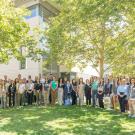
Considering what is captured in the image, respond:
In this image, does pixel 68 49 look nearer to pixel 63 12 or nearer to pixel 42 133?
pixel 63 12

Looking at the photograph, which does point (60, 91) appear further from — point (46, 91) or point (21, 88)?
point (21, 88)

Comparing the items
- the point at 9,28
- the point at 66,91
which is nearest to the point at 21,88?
the point at 66,91

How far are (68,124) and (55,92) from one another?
844 centimetres

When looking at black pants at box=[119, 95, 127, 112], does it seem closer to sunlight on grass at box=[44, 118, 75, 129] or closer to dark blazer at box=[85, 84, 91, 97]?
dark blazer at box=[85, 84, 91, 97]

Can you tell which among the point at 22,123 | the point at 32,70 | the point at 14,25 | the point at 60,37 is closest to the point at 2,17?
the point at 14,25

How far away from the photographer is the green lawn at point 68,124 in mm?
11367

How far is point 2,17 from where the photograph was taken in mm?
16281

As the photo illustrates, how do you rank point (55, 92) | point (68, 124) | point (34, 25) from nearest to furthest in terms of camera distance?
point (68, 124) → point (55, 92) → point (34, 25)

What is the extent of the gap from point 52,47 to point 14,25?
771 cm

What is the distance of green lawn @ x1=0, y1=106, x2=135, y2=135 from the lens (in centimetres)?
1137

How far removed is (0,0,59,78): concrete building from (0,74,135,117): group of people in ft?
34.2

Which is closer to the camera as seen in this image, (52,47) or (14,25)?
(14,25)

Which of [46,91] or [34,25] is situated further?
[34,25]

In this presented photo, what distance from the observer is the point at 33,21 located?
3169cm
